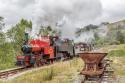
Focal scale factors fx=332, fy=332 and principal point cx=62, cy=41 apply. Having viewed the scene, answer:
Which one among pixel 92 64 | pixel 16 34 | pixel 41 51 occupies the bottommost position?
pixel 92 64

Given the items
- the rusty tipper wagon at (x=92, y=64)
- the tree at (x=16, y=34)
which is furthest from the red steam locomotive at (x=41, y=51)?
the tree at (x=16, y=34)

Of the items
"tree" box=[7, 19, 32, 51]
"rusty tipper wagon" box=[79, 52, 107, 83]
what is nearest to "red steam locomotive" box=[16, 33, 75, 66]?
"rusty tipper wagon" box=[79, 52, 107, 83]

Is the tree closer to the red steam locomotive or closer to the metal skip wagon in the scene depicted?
the red steam locomotive

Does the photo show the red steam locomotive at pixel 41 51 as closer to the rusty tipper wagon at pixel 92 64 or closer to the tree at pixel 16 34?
the rusty tipper wagon at pixel 92 64

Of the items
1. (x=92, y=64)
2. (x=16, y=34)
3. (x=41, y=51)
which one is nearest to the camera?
(x=92, y=64)

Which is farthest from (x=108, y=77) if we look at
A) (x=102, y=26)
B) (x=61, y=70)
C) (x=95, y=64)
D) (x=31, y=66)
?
(x=102, y=26)

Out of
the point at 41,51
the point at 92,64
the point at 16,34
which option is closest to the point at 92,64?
the point at 92,64

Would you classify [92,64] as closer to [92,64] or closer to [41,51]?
[92,64]

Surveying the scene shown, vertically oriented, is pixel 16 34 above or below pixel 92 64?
above

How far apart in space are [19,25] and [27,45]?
5182 centimetres

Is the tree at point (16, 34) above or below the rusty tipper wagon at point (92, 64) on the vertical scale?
above

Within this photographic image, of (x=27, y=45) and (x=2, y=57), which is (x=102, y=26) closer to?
(x=27, y=45)

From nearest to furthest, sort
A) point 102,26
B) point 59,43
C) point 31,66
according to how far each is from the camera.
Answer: point 31,66, point 59,43, point 102,26

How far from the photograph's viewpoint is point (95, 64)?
19047mm
